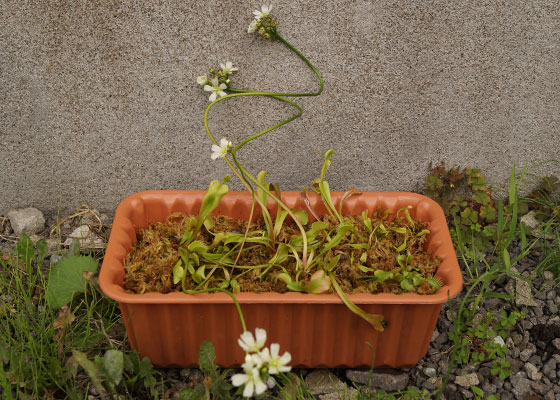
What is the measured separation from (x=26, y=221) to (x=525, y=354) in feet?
5.62

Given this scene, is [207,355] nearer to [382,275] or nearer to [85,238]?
[382,275]

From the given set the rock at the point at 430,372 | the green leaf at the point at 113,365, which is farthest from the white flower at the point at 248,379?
the rock at the point at 430,372

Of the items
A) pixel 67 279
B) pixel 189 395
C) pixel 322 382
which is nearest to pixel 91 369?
pixel 189 395

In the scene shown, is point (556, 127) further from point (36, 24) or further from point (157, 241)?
point (36, 24)

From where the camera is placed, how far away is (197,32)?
173 cm

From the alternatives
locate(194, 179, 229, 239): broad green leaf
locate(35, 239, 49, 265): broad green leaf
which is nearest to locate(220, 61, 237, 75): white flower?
locate(194, 179, 229, 239): broad green leaf

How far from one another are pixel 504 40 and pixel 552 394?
1083mm

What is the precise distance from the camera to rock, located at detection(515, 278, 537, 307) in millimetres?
1782

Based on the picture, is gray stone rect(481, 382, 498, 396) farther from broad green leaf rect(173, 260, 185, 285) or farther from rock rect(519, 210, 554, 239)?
broad green leaf rect(173, 260, 185, 285)

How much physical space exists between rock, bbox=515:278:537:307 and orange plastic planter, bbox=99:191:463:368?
16.6 inches

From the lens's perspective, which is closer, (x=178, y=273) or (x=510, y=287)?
(x=178, y=273)

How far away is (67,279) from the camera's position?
1.68 metres

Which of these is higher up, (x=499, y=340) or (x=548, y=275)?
(x=548, y=275)

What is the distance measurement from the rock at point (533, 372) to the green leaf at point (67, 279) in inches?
51.6
